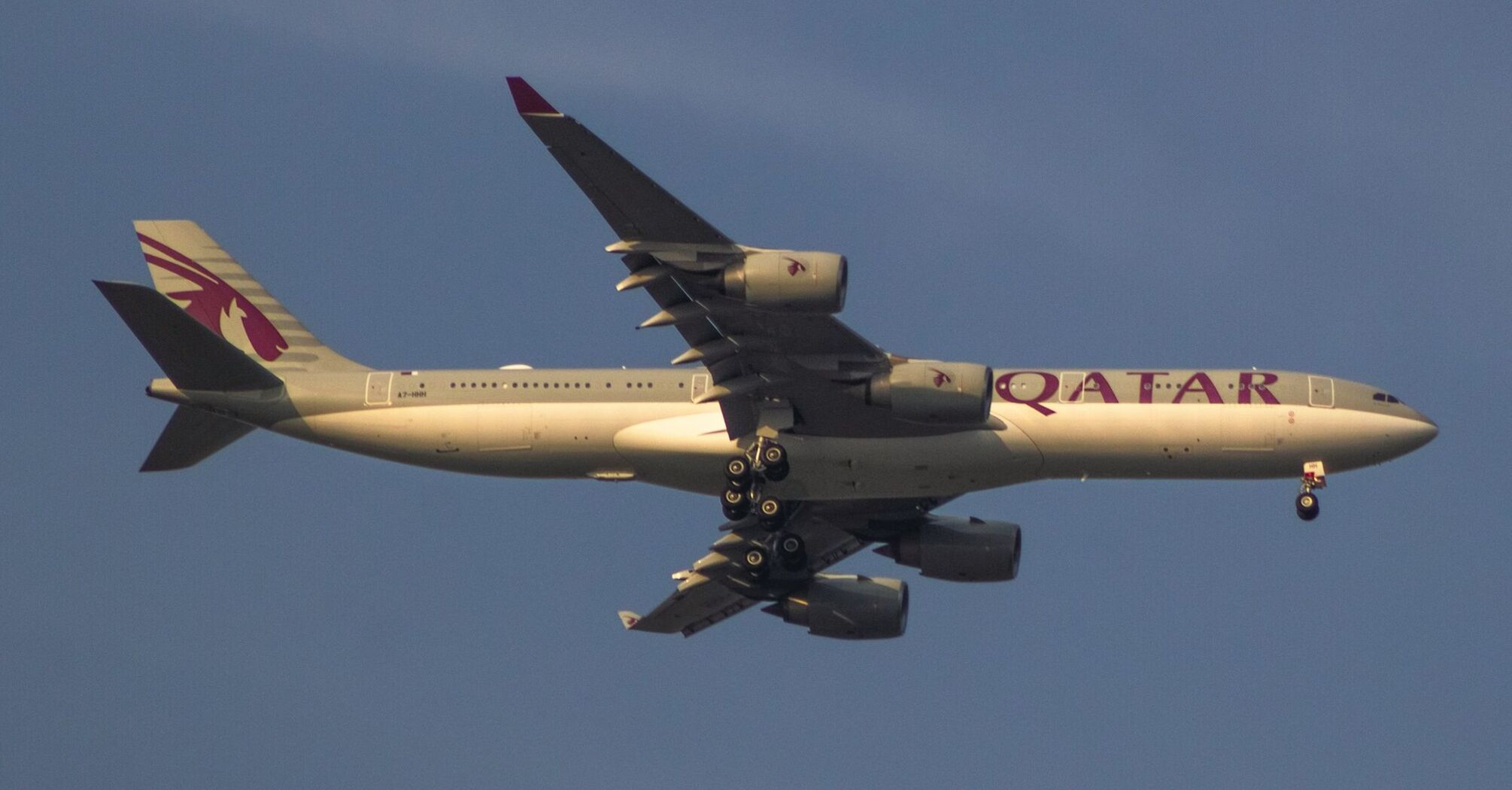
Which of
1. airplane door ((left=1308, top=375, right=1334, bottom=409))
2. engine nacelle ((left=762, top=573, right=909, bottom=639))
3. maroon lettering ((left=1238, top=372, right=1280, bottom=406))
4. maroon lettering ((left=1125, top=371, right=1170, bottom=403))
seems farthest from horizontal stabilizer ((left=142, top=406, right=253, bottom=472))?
airplane door ((left=1308, top=375, right=1334, bottom=409))

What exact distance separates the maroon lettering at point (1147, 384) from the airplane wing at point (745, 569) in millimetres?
8015

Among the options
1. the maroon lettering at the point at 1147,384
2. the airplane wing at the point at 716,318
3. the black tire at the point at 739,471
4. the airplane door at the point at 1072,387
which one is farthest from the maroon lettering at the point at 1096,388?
the black tire at the point at 739,471

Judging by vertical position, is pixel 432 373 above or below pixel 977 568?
above

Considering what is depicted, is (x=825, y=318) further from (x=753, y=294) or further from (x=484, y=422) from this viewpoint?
(x=484, y=422)

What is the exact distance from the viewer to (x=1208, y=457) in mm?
57812

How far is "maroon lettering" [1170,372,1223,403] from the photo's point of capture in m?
58.1

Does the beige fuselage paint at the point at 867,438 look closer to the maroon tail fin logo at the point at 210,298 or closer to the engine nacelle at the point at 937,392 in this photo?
the engine nacelle at the point at 937,392

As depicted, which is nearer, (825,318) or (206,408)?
(825,318)

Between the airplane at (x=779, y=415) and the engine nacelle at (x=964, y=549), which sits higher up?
the airplane at (x=779, y=415)

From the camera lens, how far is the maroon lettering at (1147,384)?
Result: 190ft

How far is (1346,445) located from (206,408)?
1211 inches

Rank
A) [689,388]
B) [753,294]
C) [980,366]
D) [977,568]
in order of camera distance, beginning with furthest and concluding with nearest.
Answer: [977,568] < [689,388] < [980,366] < [753,294]

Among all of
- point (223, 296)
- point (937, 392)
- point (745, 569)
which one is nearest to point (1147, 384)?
point (937, 392)

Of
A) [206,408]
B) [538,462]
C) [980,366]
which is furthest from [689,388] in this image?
[206,408]
